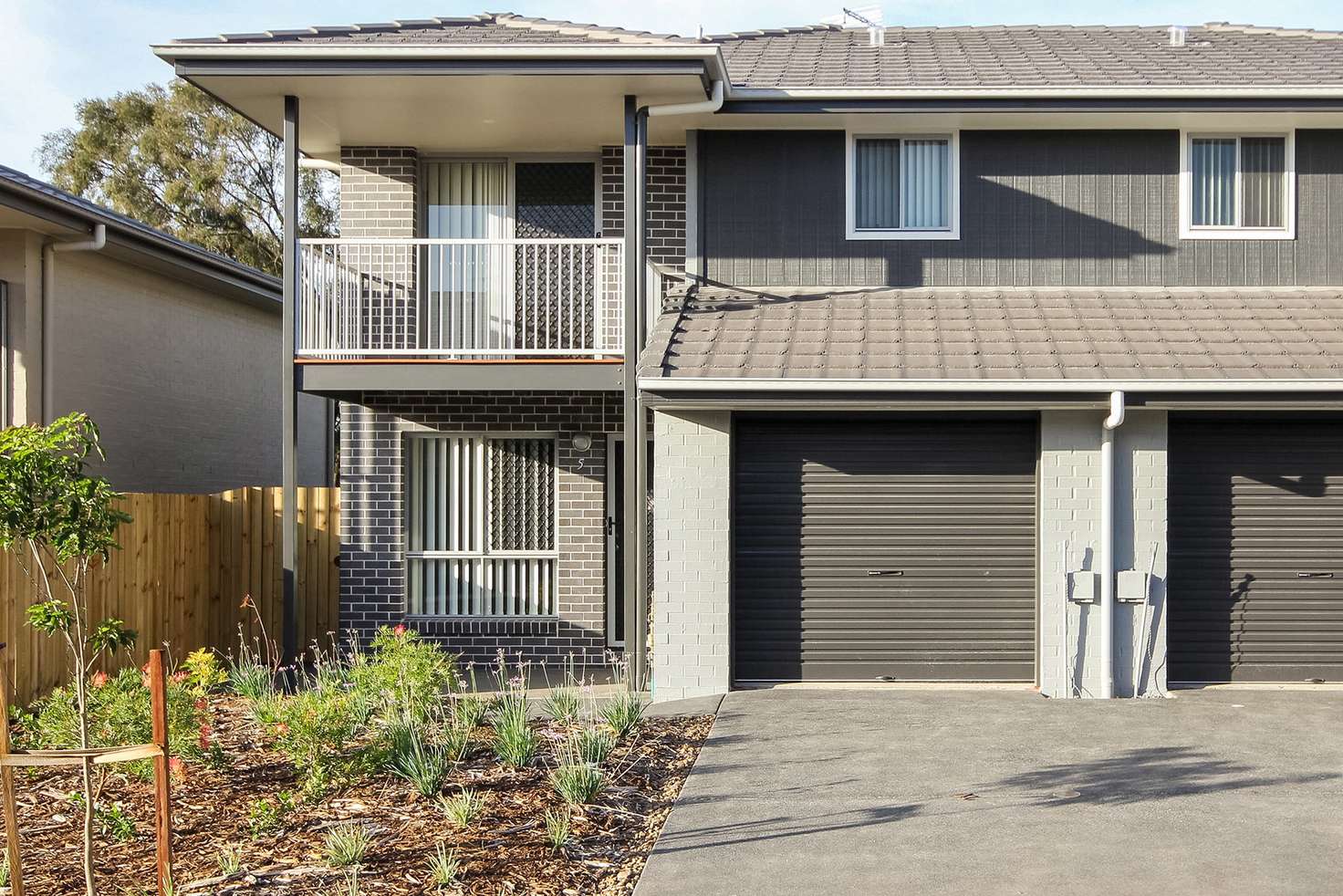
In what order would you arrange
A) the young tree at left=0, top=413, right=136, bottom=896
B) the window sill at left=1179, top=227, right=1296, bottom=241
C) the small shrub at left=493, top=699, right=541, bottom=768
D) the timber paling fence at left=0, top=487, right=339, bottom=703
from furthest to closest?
the window sill at left=1179, top=227, right=1296, bottom=241
the timber paling fence at left=0, top=487, right=339, bottom=703
the small shrub at left=493, top=699, right=541, bottom=768
the young tree at left=0, top=413, right=136, bottom=896

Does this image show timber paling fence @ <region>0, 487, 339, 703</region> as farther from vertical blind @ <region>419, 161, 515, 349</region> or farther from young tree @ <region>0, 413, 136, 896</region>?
young tree @ <region>0, 413, 136, 896</region>

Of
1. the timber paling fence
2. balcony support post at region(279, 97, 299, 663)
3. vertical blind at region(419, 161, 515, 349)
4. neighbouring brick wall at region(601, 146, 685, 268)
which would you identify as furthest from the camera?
neighbouring brick wall at region(601, 146, 685, 268)

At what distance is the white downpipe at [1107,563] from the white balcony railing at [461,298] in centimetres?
442

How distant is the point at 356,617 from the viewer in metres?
13.5

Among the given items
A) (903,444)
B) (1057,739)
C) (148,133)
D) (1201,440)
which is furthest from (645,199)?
(148,133)

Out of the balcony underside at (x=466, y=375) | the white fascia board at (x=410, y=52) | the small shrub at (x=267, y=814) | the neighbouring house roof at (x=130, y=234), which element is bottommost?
the small shrub at (x=267, y=814)

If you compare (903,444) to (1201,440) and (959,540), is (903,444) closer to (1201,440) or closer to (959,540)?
(959,540)

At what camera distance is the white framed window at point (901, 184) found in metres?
13.1

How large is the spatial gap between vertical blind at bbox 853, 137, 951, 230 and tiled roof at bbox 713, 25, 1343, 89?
0.64 meters

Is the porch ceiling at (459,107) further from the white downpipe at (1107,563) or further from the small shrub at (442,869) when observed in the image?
the small shrub at (442,869)

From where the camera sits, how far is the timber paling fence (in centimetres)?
1047

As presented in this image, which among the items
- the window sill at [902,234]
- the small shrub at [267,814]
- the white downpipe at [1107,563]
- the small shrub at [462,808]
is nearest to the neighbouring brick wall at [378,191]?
the window sill at [902,234]

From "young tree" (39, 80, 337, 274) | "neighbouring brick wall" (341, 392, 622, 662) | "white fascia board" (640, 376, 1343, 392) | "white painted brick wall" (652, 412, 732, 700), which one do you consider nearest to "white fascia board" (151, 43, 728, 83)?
"white fascia board" (640, 376, 1343, 392)

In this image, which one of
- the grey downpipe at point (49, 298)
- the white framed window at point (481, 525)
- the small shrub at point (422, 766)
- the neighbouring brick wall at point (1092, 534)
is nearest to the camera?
the small shrub at point (422, 766)
